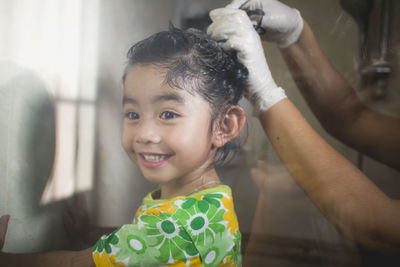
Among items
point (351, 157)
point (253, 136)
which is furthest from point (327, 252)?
point (253, 136)

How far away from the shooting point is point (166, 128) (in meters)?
0.80

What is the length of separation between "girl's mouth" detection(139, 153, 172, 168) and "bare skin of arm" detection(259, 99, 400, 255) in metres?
0.30

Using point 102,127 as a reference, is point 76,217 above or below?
below

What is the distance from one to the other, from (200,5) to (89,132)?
0.53m

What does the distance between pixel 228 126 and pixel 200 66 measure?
0.61 ft

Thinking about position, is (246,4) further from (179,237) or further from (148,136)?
(179,237)

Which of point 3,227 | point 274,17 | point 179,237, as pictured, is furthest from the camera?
point 3,227

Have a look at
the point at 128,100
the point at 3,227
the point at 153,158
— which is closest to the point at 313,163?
the point at 153,158

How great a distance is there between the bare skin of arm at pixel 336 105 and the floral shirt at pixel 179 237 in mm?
420

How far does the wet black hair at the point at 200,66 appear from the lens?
0.80 meters

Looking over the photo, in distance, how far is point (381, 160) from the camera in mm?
903

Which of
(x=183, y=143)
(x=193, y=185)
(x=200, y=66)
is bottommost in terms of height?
(x=193, y=185)

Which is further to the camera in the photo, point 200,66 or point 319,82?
point 319,82

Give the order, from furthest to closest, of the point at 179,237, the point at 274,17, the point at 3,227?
the point at 3,227
the point at 274,17
the point at 179,237
